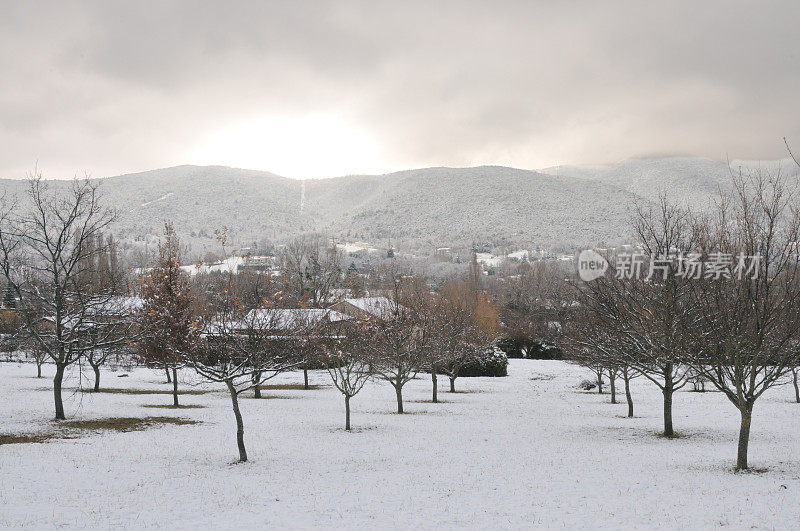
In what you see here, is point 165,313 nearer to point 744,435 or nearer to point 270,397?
point 270,397

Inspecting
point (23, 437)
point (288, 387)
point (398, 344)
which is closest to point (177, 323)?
point (23, 437)

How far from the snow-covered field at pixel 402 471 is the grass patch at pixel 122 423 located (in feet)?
2.71

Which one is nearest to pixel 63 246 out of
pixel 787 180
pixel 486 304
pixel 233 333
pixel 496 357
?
pixel 233 333

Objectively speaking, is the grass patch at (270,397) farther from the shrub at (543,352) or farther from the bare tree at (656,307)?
the shrub at (543,352)

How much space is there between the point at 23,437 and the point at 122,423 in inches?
156

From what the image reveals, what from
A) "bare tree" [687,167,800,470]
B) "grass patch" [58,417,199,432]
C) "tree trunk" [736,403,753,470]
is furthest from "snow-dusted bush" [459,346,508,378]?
"tree trunk" [736,403,753,470]

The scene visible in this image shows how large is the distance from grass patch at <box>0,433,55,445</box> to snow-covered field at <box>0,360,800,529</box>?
75 cm

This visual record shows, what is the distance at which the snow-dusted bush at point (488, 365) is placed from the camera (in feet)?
148

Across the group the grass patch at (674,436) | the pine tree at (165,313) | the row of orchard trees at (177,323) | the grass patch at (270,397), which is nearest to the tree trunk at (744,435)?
the grass patch at (674,436)

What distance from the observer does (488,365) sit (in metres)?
45.4

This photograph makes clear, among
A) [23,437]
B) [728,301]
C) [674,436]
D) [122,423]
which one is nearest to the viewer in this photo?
[728,301]

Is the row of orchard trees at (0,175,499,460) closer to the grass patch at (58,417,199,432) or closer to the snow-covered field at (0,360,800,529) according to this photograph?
the grass patch at (58,417,199,432)

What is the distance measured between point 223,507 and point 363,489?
294 cm

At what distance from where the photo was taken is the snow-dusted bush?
45000 mm
